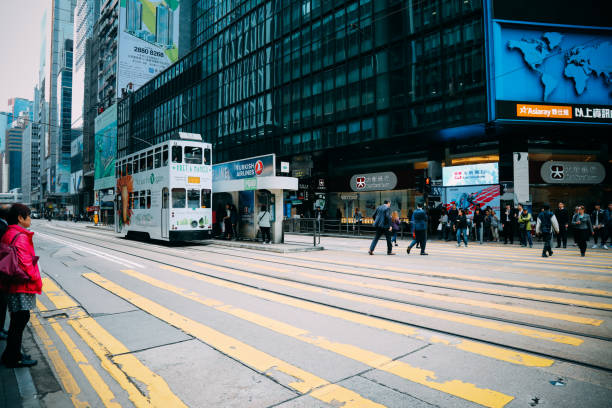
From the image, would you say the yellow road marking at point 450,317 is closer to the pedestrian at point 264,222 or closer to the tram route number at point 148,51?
the pedestrian at point 264,222

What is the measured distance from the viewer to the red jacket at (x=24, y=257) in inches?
128

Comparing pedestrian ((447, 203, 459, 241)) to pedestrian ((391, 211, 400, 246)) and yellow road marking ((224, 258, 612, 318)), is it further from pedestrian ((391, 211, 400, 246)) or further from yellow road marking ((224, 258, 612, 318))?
yellow road marking ((224, 258, 612, 318))

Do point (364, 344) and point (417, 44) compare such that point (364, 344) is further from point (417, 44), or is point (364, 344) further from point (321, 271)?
point (417, 44)

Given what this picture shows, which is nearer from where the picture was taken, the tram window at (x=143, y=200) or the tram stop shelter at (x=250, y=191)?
the tram stop shelter at (x=250, y=191)

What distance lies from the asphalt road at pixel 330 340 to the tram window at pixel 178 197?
7594 mm

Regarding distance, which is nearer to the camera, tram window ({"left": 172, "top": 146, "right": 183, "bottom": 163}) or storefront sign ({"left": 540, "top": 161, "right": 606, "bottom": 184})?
tram window ({"left": 172, "top": 146, "right": 183, "bottom": 163})

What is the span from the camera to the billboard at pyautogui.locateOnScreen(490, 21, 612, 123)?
20094 mm

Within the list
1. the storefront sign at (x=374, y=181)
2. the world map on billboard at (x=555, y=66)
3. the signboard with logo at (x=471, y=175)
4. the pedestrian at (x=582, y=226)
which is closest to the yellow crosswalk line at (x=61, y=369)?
the pedestrian at (x=582, y=226)

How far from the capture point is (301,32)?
31203 millimetres

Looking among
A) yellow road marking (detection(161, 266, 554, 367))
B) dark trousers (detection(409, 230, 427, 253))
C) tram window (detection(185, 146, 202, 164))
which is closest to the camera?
yellow road marking (detection(161, 266, 554, 367))

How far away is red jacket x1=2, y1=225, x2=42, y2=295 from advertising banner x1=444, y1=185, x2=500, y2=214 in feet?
71.1

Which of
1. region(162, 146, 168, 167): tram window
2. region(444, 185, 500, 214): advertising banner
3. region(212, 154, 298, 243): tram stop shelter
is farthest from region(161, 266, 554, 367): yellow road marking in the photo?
region(444, 185, 500, 214): advertising banner

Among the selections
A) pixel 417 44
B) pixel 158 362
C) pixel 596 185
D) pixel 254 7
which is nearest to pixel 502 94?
pixel 417 44

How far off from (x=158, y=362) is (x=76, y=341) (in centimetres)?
138
